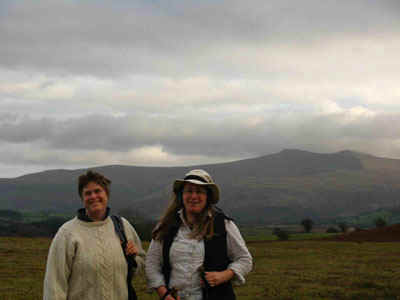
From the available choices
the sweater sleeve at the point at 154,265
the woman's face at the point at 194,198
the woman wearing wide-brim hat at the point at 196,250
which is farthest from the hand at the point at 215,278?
the woman's face at the point at 194,198

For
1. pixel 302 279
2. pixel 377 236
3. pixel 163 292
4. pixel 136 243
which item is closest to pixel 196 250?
pixel 163 292

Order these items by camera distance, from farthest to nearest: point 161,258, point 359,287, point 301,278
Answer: point 301,278 < point 359,287 < point 161,258

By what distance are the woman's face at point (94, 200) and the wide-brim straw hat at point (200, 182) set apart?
0.93 metres

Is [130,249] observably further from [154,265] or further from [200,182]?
[200,182]

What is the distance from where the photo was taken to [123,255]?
6762mm

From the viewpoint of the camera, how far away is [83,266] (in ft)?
21.4

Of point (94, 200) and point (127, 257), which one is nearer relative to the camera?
point (94, 200)

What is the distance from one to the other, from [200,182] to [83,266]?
172 cm

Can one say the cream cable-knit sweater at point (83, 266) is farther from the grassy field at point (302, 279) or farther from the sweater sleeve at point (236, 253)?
the grassy field at point (302, 279)

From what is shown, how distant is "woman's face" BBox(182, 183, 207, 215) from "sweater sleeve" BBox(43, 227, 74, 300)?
148 centimetres

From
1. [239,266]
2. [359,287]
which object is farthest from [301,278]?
[239,266]

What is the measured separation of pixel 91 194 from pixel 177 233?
46.1 inches

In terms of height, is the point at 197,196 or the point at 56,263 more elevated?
the point at 197,196

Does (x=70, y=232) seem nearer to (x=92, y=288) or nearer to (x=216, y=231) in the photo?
(x=92, y=288)
